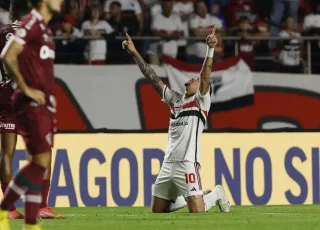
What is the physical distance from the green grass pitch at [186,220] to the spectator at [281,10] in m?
6.62

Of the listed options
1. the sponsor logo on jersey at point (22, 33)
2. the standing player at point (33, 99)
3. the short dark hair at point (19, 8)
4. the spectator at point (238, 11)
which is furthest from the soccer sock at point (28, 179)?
the spectator at point (238, 11)

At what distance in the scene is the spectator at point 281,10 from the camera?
19688 mm

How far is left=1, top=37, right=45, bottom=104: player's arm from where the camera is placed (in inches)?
326

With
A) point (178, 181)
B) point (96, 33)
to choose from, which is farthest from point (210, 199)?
point (96, 33)

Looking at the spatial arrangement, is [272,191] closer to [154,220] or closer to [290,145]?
[290,145]

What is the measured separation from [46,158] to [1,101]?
280 cm

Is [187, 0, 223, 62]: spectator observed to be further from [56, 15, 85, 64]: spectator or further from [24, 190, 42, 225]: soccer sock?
[24, 190, 42, 225]: soccer sock

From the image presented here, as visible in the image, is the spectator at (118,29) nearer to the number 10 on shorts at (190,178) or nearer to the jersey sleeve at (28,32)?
the number 10 on shorts at (190,178)

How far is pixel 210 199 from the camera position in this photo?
12.7 metres

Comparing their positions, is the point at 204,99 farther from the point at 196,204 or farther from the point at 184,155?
the point at 196,204

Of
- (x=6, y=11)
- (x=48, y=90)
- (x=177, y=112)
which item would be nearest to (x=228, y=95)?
(x=6, y=11)

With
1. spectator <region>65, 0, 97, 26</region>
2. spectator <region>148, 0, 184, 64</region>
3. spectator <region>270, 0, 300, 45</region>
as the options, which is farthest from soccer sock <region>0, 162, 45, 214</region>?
spectator <region>270, 0, 300, 45</region>

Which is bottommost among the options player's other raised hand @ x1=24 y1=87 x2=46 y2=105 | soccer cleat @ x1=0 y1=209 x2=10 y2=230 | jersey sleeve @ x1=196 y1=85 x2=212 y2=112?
soccer cleat @ x1=0 y1=209 x2=10 y2=230

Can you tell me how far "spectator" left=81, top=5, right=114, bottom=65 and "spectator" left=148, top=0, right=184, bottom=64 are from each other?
0.79 m
